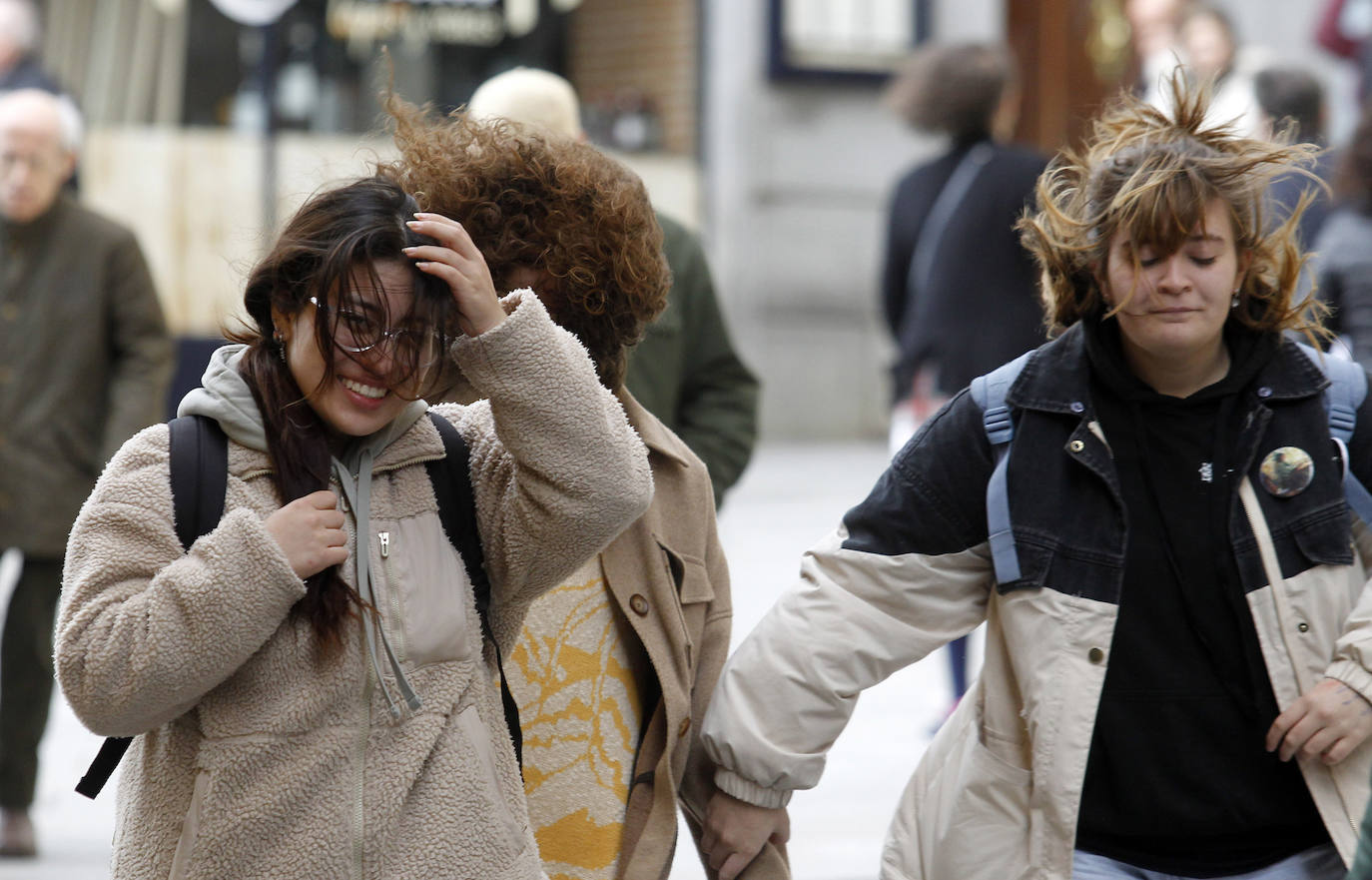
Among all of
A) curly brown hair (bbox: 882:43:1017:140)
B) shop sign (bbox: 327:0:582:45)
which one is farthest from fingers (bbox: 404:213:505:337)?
shop sign (bbox: 327:0:582:45)

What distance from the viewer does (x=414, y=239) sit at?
2.38m

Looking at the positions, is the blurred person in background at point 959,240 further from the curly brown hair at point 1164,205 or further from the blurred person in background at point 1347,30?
the blurred person in background at point 1347,30

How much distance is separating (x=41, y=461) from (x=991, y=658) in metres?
3.47

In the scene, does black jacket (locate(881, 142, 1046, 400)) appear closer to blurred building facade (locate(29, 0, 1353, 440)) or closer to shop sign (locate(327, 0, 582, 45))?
blurred building facade (locate(29, 0, 1353, 440))

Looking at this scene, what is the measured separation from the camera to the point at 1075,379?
2869 mm

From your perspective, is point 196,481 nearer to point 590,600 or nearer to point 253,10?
point 590,600

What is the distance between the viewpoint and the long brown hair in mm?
2309

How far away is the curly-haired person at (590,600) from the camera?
111 inches

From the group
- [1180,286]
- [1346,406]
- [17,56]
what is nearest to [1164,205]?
[1180,286]

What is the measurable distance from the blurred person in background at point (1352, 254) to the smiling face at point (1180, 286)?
87.5 inches

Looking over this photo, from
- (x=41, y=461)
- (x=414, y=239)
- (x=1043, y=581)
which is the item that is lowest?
(x=41, y=461)

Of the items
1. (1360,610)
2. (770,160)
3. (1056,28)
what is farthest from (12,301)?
(1056,28)

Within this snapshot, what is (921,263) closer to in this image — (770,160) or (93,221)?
(93,221)

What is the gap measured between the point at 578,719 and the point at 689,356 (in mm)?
1327
